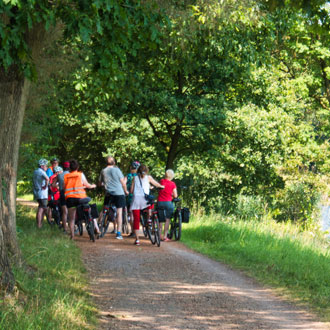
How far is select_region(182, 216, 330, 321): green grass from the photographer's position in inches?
347

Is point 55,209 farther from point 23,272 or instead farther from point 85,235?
point 23,272

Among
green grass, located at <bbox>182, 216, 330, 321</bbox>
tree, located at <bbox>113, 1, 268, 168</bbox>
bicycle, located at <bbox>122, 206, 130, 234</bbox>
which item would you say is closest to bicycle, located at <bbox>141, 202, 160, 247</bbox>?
green grass, located at <bbox>182, 216, 330, 321</bbox>

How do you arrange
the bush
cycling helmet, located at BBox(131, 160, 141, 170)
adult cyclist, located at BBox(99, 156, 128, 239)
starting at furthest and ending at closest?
1. the bush
2. cycling helmet, located at BBox(131, 160, 141, 170)
3. adult cyclist, located at BBox(99, 156, 128, 239)

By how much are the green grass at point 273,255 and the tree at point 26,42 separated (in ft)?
13.7

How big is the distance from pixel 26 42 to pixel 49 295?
385 cm

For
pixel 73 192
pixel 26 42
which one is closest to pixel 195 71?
pixel 73 192

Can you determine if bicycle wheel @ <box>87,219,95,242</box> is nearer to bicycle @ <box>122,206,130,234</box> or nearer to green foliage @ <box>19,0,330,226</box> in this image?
bicycle @ <box>122,206,130,234</box>

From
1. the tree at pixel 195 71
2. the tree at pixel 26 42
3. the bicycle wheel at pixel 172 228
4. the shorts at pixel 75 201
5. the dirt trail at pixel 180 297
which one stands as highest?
the tree at pixel 195 71

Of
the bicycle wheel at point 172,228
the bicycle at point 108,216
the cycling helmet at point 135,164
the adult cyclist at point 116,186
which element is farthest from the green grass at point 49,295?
the bicycle wheel at point 172,228

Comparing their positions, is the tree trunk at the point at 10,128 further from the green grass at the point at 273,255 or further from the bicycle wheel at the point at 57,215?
the bicycle wheel at the point at 57,215

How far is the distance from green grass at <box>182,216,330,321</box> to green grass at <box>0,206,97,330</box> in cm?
299

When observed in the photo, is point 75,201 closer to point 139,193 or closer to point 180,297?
point 139,193

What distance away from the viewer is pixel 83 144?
34.0m

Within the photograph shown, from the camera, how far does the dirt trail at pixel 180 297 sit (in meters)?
6.83
